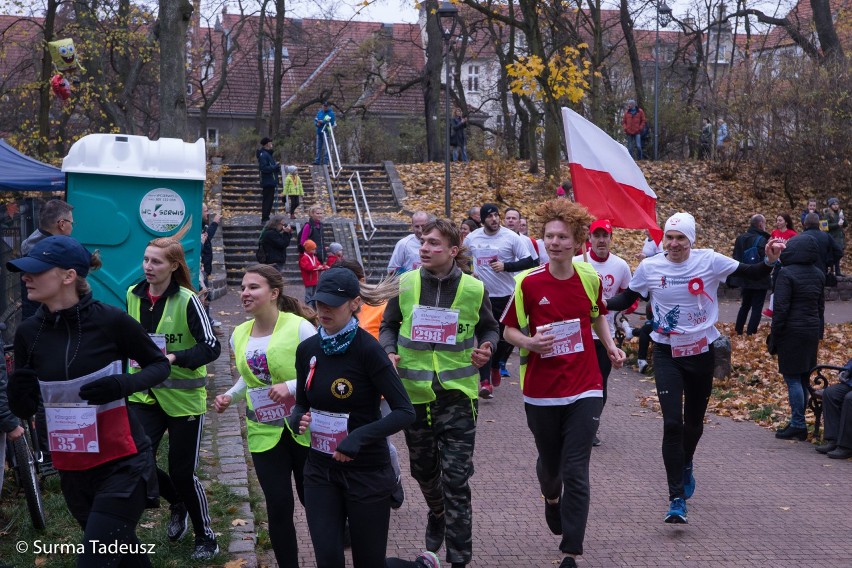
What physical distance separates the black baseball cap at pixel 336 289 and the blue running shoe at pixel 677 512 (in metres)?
3.33

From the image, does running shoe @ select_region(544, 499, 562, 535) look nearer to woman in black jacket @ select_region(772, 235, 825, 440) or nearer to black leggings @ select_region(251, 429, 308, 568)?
black leggings @ select_region(251, 429, 308, 568)

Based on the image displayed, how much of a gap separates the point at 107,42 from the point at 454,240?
2733 centimetres

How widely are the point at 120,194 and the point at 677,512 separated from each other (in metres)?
6.41

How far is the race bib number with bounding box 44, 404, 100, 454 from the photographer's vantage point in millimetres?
4484

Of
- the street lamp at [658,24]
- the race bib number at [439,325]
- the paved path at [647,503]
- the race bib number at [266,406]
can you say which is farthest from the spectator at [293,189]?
the race bib number at [266,406]

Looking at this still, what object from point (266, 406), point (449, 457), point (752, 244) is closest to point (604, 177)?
point (449, 457)

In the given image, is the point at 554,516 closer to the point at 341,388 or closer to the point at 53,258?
the point at 341,388

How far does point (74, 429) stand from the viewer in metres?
4.49

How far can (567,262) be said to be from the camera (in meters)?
6.04

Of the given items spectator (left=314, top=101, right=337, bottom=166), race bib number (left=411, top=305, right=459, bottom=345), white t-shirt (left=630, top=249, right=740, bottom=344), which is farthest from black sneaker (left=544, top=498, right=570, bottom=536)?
spectator (left=314, top=101, right=337, bottom=166)

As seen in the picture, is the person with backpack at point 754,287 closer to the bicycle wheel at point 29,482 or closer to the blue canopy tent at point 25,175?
the blue canopy tent at point 25,175

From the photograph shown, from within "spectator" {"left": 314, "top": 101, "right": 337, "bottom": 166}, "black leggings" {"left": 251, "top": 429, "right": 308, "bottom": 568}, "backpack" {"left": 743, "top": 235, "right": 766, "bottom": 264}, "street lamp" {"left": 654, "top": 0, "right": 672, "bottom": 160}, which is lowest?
"black leggings" {"left": 251, "top": 429, "right": 308, "bottom": 568}

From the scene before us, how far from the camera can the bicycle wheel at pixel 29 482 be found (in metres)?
6.23

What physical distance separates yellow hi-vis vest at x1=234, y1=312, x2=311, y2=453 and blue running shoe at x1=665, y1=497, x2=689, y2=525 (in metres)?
2.82
